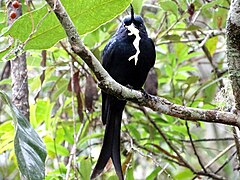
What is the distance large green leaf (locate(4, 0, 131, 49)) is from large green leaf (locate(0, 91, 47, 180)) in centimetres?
22

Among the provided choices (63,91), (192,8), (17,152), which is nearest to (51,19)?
(17,152)

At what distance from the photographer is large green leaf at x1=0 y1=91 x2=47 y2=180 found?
963 mm

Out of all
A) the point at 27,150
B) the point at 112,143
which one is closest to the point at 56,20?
the point at 27,150

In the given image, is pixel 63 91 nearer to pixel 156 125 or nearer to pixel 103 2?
pixel 156 125

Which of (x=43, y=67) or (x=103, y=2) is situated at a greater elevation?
(x=103, y=2)

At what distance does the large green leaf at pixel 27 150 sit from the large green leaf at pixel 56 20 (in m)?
0.22

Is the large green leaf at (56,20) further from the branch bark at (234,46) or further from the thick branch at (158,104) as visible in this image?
the branch bark at (234,46)

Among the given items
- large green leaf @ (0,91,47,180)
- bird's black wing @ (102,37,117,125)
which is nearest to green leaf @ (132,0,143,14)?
bird's black wing @ (102,37,117,125)

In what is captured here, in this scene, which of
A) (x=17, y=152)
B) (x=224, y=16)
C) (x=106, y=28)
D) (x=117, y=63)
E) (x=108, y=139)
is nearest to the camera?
(x=17, y=152)

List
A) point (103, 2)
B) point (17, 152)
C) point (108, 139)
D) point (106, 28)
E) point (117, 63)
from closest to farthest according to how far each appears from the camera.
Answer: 1. point (17, 152)
2. point (103, 2)
3. point (108, 139)
4. point (117, 63)
5. point (106, 28)

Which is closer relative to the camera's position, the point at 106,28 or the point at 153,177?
the point at 153,177

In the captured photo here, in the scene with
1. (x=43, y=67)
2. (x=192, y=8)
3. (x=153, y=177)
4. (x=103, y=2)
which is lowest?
(x=153, y=177)

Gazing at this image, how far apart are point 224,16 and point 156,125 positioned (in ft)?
2.02

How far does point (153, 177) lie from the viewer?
83.9 inches
